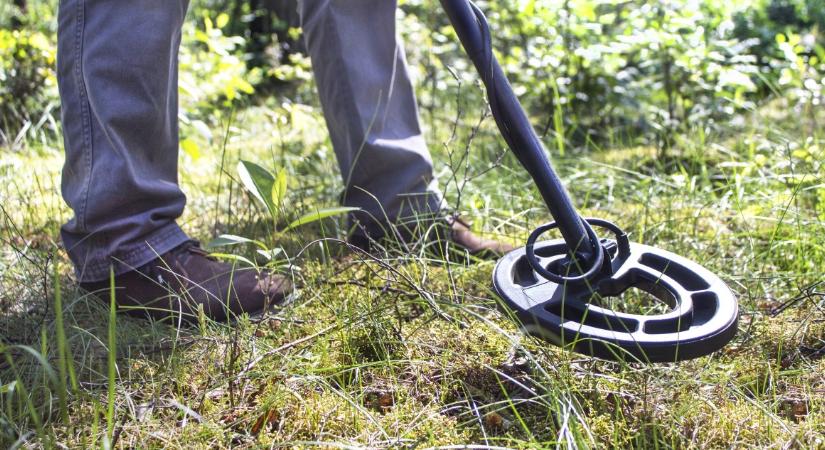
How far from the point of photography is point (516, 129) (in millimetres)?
1375

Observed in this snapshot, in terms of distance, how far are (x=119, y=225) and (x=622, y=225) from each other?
1.23m

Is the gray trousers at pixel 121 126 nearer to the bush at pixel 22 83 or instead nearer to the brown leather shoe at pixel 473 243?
the brown leather shoe at pixel 473 243

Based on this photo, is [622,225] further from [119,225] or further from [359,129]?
[119,225]

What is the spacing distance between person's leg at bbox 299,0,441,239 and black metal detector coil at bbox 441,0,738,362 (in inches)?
19.8

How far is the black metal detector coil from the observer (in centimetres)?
123

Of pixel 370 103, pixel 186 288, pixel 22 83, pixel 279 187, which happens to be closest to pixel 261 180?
pixel 279 187

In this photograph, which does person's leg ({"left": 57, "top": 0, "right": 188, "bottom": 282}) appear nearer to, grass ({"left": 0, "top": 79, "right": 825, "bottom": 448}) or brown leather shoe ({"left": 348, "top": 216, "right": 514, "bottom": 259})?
grass ({"left": 0, "top": 79, "right": 825, "bottom": 448})

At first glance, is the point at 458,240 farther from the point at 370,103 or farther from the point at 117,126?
the point at 117,126

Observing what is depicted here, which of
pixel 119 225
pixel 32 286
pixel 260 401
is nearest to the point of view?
pixel 260 401

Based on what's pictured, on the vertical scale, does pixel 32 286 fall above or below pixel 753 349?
above

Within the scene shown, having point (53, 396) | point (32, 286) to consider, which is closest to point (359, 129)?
point (32, 286)

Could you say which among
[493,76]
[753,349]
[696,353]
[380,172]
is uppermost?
[493,76]

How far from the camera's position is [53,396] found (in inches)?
49.3

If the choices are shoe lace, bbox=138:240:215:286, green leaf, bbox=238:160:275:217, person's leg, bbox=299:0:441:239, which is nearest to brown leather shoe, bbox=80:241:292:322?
shoe lace, bbox=138:240:215:286
